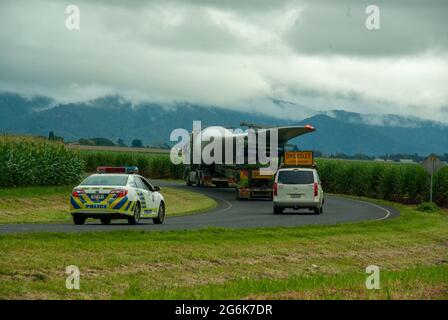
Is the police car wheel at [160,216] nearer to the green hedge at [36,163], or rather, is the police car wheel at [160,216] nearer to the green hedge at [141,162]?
the green hedge at [36,163]

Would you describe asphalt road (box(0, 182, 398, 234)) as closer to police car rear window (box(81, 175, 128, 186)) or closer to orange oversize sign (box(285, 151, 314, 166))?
police car rear window (box(81, 175, 128, 186))

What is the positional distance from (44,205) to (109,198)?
17141 millimetres

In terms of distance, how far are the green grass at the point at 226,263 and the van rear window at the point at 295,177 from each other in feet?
27.8

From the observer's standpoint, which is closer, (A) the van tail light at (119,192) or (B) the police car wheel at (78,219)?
(A) the van tail light at (119,192)

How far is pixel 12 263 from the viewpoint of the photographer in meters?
16.2

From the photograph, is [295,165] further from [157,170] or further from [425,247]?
[157,170]

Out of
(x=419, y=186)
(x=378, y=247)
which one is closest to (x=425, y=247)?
(x=378, y=247)

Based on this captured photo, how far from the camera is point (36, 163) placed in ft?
153

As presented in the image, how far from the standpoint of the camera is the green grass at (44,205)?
125 feet

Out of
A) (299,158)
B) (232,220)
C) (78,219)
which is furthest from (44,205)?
(78,219)

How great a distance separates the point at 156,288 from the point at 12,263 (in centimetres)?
272

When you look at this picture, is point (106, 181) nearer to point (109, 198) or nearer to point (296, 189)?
point (109, 198)

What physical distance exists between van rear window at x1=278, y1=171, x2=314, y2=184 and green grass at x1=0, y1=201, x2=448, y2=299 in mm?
8479

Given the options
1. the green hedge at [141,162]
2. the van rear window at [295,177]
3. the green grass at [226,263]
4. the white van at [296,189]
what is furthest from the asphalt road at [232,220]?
the green hedge at [141,162]
